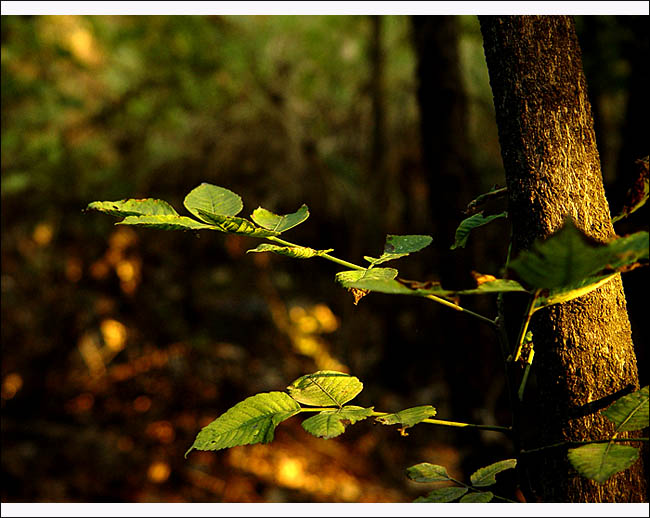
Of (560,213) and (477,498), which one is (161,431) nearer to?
(477,498)

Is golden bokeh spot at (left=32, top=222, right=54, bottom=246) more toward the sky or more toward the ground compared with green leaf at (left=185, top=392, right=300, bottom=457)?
more toward the ground

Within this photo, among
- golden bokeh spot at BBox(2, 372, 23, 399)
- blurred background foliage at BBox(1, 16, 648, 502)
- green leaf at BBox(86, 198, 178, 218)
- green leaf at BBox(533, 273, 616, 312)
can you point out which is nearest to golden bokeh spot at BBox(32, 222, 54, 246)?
blurred background foliage at BBox(1, 16, 648, 502)

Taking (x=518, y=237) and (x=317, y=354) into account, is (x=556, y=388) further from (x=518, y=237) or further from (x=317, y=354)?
(x=317, y=354)

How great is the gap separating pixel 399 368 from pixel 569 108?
3377 millimetres

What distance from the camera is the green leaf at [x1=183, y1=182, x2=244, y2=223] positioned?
2.15 ft

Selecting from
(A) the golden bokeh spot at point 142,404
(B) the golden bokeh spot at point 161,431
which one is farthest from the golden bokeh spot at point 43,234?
(B) the golden bokeh spot at point 161,431

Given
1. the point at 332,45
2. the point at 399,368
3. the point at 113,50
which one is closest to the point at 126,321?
the point at 399,368

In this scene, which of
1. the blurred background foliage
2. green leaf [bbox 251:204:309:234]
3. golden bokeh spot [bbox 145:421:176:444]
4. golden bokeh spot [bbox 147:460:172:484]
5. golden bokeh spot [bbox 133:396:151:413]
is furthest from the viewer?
golden bokeh spot [bbox 133:396:151:413]

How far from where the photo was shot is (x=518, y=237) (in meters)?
0.62

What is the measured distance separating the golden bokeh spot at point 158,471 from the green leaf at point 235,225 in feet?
10.0

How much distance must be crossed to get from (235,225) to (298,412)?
0.67ft

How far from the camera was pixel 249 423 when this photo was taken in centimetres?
58

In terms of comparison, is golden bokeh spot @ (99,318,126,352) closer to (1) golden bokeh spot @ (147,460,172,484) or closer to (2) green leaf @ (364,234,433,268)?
(1) golden bokeh spot @ (147,460,172,484)

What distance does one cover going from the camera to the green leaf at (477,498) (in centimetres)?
58
